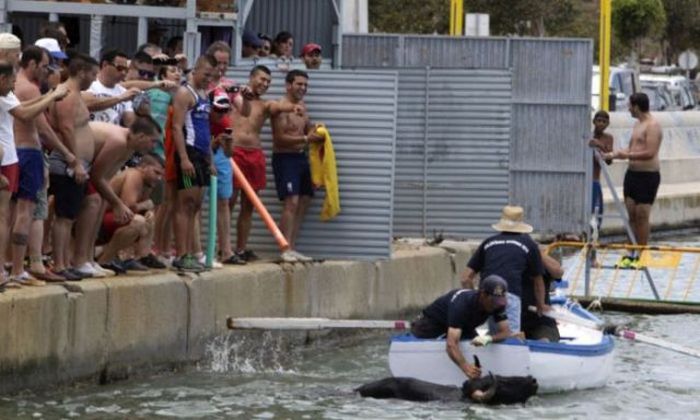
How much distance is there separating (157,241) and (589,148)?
6.85 m

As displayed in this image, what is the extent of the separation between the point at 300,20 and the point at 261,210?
631 cm

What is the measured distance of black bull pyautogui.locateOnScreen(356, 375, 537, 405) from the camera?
50.4 ft

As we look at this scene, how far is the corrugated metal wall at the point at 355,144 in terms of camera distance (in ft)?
64.0

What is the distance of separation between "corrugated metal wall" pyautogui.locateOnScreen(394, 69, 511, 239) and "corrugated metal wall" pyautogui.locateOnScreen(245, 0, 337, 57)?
9.34 ft

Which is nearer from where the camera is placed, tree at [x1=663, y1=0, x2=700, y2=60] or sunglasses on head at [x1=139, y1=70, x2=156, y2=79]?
sunglasses on head at [x1=139, y1=70, x2=156, y2=79]

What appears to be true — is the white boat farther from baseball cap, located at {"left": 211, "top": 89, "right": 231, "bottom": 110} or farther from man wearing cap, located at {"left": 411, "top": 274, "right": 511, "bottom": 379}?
baseball cap, located at {"left": 211, "top": 89, "right": 231, "bottom": 110}

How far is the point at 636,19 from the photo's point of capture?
66.4m

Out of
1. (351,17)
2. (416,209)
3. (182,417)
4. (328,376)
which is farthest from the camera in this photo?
(351,17)

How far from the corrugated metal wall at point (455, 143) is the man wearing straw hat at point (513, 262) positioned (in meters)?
4.99

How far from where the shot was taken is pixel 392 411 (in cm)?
1512

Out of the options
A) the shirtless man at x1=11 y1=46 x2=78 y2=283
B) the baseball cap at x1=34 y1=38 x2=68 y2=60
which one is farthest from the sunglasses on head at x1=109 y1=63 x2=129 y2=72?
the shirtless man at x1=11 y1=46 x2=78 y2=283

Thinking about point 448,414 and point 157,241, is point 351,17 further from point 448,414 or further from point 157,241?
point 448,414

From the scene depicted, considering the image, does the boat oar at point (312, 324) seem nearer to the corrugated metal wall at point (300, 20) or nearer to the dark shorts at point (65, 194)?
the dark shorts at point (65, 194)

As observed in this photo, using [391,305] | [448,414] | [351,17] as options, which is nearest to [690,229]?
[351,17]
